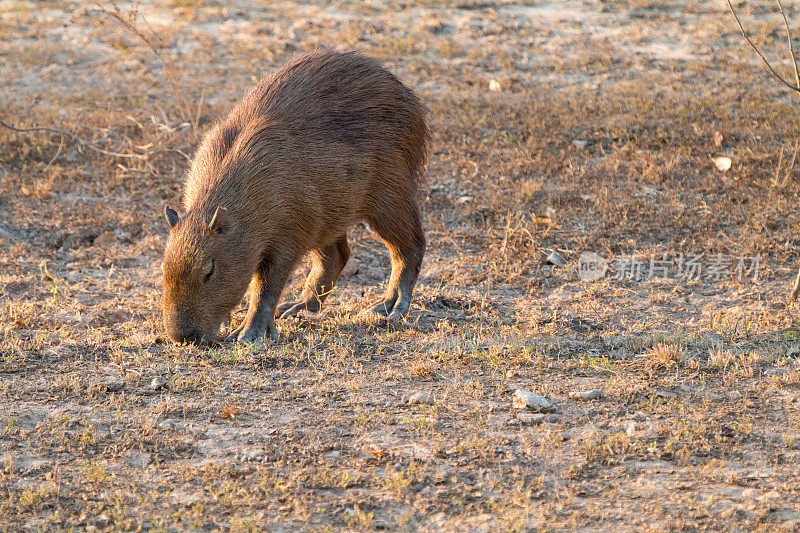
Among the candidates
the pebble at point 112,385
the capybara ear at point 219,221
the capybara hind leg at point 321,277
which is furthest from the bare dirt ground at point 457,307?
the capybara ear at point 219,221

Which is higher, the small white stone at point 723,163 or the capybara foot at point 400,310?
the small white stone at point 723,163

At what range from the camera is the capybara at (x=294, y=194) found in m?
5.00

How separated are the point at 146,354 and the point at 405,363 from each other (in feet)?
4.94

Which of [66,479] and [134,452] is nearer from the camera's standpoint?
[66,479]

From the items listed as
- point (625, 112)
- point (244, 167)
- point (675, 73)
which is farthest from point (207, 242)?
point (675, 73)

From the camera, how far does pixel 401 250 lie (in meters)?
6.20

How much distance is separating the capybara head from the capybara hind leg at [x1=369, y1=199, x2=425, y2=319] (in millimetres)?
1250

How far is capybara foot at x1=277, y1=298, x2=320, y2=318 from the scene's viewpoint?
20.0ft

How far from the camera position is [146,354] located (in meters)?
5.06

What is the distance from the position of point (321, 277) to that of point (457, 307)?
101cm

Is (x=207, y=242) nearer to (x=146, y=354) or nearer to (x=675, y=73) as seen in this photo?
(x=146, y=354)

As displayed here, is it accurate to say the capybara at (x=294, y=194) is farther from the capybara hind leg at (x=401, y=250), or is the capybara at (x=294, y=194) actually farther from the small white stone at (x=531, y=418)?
the small white stone at (x=531, y=418)

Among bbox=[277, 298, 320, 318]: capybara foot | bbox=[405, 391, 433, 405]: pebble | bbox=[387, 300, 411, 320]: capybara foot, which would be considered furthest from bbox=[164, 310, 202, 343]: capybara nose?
bbox=[387, 300, 411, 320]: capybara foot

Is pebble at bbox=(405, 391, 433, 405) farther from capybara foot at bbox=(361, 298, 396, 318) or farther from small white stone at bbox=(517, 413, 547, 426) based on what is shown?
capybara foot at bbox=(361, 298, 396, 318)
